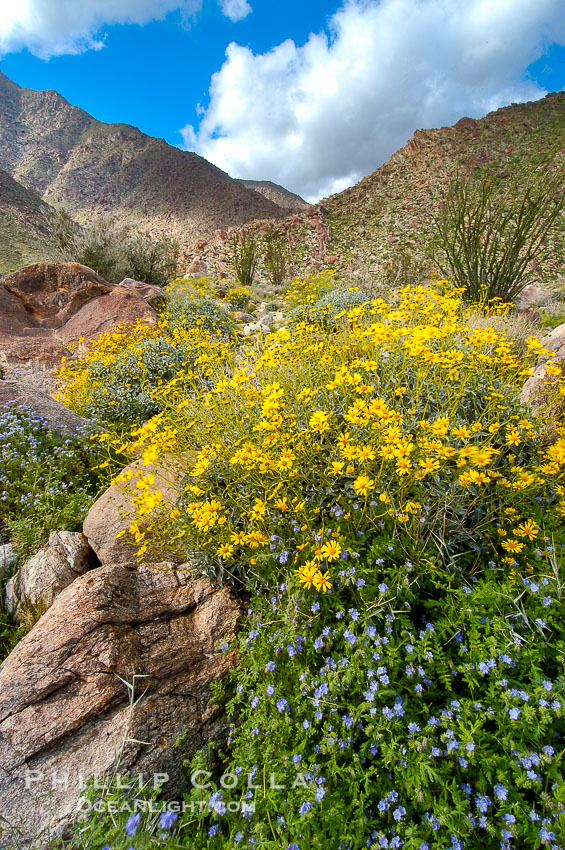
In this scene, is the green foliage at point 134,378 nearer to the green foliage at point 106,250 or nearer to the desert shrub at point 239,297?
the desert shrub at point 239,297

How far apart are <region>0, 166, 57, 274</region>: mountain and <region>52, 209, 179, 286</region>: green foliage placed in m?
12.7

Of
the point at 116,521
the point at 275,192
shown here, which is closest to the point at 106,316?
the point at 116,521

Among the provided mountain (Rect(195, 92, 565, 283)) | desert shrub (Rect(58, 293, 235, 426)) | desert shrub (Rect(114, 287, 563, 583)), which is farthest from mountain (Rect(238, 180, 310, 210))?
desert shrub (Rect(114, 287, 563, 583))

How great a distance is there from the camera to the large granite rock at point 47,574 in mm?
2674

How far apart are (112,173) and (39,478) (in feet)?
230

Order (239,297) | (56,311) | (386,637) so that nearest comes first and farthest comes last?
(386,637), (56,311), (239,297)

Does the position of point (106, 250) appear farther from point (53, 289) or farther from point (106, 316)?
point (106, 316)

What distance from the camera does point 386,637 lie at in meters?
1.72

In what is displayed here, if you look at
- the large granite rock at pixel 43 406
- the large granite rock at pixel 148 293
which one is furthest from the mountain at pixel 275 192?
the large granite rock at pixel 43 406

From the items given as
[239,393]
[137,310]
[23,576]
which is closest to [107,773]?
[23,576]

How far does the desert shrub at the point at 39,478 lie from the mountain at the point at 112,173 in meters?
43.0

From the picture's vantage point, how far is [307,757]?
5.25 feet

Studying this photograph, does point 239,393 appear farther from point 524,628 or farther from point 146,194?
point 146,194

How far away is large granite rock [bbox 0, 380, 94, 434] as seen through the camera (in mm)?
4383
